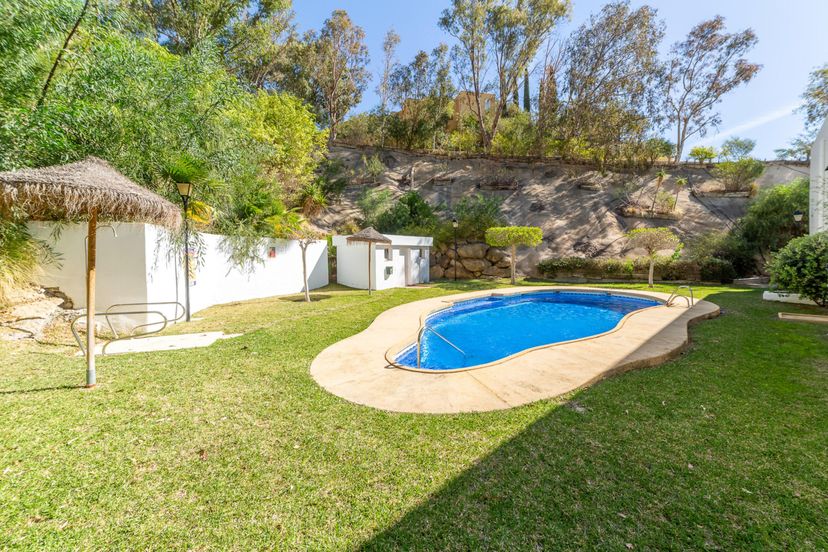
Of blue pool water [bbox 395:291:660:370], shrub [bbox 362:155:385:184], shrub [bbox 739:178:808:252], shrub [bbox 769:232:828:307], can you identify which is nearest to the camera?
blue pool water [bbox 395:291:660:370]

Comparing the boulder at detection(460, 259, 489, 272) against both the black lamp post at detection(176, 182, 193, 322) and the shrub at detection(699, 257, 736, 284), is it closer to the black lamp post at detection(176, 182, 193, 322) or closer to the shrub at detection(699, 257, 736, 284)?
the shrub at detection(699, 257, 736, 284)

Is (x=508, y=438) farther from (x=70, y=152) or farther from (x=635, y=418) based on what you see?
(x=70, y=152)

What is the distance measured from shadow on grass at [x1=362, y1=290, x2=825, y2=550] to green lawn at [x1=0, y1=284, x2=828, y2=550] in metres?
0.01

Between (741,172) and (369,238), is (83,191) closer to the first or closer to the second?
(369,238)

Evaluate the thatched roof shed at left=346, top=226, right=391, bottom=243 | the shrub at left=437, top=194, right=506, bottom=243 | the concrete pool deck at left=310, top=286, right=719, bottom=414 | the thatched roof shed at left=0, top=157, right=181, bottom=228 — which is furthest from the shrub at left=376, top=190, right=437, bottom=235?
the thatched roof shed at left=0, top=157, right=181, bottom=228

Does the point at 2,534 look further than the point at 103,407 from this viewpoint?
No

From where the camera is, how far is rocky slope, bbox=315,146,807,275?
66.0 feet

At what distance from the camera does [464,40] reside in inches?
866

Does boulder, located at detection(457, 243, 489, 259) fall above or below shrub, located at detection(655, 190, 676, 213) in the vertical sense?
below

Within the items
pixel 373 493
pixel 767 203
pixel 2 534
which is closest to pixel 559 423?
pixel 373 493

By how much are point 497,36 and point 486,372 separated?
83.0 feet

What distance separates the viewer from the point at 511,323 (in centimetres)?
875

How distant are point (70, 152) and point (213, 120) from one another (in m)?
3.24

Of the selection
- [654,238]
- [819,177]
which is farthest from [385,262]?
[819,177]
